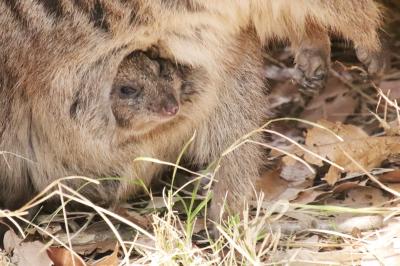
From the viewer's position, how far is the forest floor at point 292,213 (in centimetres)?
302

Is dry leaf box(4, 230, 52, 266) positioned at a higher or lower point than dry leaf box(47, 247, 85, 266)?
lower

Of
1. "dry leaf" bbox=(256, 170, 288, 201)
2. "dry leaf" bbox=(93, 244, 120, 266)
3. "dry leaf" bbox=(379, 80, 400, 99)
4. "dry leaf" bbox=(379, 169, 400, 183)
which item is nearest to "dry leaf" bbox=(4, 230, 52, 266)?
"dry leaf" bbox=(93, 244, 120, 266)

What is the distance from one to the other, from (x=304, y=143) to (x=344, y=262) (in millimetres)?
1144

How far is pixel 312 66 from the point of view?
11.8ft

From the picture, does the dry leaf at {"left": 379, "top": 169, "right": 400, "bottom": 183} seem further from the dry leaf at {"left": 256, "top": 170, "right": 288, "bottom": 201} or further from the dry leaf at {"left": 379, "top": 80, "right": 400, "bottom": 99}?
the dry leaf at {"left": 379, "top": 80, "right": 400, "bottom": 99}

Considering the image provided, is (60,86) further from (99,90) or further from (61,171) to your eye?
(61,171)

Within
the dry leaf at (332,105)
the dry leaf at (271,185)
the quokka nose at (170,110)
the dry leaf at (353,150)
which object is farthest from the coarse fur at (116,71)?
the dry leaf at (332,105)

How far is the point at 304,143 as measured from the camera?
13.2 feet

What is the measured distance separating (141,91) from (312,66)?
76cm

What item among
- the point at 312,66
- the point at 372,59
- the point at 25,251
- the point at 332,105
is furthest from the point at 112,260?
the point at 332,105

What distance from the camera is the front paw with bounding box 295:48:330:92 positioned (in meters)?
3.59

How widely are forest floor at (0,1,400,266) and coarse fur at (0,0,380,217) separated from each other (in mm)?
152

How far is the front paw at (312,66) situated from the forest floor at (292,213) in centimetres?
6

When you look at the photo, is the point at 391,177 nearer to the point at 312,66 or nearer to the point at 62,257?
the point at 312,66
